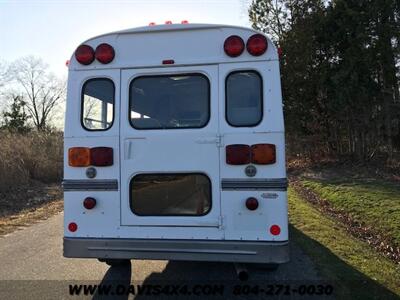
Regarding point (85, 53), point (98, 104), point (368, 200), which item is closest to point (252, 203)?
point (98, 104)

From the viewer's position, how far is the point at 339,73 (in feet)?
71.3

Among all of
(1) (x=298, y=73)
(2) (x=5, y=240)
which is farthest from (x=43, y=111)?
(2) (x=5, y=240)

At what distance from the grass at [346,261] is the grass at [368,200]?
876 mm

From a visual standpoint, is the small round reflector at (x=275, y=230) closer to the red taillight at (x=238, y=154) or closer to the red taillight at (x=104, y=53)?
the red taillight at (x=238, y=154)

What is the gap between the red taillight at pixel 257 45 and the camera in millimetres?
5117

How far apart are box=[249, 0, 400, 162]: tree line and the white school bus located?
17.0 metres

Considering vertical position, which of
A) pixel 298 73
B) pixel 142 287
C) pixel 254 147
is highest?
pixel 298 73

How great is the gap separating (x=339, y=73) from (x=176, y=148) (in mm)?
18049

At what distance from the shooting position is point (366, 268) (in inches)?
258

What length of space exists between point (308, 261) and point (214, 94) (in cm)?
304

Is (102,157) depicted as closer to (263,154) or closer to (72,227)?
(72,227)

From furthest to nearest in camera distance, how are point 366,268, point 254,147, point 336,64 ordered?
point 336,64
point 366,268
point 254,147

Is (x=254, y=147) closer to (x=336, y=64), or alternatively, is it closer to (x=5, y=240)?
(x=5, y=240)

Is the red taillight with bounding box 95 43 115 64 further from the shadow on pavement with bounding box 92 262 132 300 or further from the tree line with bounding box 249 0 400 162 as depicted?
Answer: the tree line with bounding box 249 0 400 162
